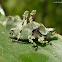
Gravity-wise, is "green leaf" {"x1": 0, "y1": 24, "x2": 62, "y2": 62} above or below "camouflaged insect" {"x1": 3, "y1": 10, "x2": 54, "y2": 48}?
below

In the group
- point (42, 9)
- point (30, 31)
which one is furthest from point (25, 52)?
point (42, 9)

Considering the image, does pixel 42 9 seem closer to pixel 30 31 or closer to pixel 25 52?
pixel 30 31

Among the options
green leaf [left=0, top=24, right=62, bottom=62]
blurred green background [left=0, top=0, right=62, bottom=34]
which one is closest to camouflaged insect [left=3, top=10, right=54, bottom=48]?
green leaf [left=0, top=24, right=62, bottom=62]

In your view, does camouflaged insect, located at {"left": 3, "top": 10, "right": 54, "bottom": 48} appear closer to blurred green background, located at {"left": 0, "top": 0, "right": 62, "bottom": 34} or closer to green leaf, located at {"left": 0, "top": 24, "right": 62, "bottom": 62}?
green leaf, located at {"left": 0, "top": 24, "right": 62, "bottom": 62}

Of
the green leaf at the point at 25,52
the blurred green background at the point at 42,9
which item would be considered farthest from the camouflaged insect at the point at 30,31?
the blurred green background at the point at 42,9

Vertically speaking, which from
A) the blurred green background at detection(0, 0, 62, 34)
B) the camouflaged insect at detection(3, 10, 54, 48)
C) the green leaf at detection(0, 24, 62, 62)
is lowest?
the green leaf at detection(0, 24, 62, 62)

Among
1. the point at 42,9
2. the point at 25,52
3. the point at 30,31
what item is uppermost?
the point at 42,9
